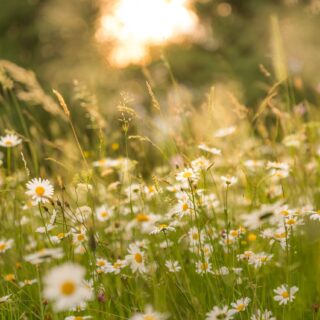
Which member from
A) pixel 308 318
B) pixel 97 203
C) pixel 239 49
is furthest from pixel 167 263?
pixel 239 49

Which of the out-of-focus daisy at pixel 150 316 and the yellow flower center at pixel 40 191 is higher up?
the yellow flower center at pixel 40 191

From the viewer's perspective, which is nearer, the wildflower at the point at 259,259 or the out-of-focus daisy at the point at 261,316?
the out-of-focus daisy at the point at 261,316

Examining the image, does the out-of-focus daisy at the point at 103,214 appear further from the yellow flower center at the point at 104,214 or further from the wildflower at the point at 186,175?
the wildflower at the point at 186,175

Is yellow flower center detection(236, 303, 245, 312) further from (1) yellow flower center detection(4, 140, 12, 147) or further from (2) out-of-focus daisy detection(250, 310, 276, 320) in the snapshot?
(1) yellow flower center detection(4, 140, 12, 147)

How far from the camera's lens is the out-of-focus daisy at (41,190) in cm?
121

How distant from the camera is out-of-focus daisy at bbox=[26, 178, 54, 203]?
121 centimetres

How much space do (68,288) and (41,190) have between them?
58 centimetres

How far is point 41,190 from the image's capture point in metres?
1.23

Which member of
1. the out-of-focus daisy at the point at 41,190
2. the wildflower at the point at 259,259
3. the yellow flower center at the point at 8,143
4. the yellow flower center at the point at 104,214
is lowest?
the wildflower at the point at 259,259

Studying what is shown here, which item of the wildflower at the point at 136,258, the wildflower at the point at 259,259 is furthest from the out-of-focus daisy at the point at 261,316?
the wildflower at the point at 136,258

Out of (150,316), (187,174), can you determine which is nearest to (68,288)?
(150,316)

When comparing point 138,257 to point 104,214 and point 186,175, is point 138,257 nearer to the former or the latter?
point 186,175

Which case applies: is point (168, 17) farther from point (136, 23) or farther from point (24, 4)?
point (24, 4)

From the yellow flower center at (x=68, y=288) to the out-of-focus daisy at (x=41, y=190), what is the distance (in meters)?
0.55
